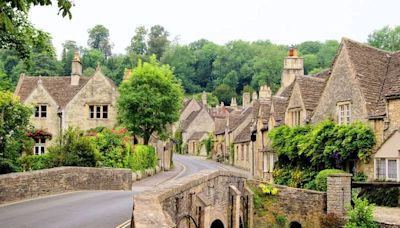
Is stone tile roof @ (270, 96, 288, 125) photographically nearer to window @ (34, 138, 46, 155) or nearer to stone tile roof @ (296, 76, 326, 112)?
stone tile roof @ (296, 76, 326, 112)

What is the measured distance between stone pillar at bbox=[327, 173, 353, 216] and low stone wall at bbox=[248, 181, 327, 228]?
0.72 meters

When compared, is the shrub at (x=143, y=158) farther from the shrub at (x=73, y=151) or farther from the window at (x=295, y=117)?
the window at (x=295, y=117)

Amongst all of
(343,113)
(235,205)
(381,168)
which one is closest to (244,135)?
(343,113)

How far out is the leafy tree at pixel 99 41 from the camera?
568 ft

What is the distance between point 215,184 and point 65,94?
33.3m

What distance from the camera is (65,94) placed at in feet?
175

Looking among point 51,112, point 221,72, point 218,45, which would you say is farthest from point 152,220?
point 218,45

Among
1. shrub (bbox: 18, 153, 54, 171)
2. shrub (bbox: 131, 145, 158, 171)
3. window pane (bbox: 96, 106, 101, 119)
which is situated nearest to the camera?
shrub (bbox: 18, 153, 54, 171)

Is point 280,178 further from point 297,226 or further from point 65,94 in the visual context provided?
point 65,94

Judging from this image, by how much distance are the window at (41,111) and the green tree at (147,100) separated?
784 centimetres

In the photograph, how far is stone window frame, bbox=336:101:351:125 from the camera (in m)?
32.3

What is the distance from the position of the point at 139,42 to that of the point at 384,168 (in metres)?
144

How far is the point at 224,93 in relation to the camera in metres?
141

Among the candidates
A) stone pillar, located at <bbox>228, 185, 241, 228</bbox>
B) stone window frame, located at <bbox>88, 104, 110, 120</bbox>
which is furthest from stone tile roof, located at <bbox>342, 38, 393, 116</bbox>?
stone window frame, located at <bbox>88, 104, 110, 120</bbox>
